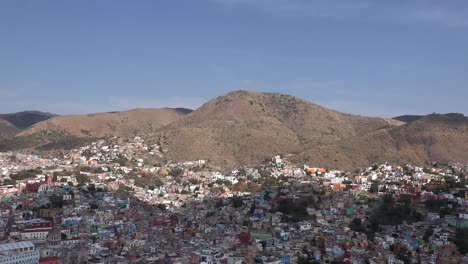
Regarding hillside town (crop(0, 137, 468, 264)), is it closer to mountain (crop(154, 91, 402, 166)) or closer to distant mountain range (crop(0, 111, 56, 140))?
A: mountain (crop(154, 91, 402, 166))

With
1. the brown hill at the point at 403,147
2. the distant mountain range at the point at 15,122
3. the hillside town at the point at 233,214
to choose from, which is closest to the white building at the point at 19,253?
the hillside town at the point at 233,214

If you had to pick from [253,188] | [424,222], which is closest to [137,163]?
[253,188]

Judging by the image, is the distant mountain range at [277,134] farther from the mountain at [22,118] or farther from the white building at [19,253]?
the white building at [19,253]

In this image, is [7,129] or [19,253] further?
[7,129]

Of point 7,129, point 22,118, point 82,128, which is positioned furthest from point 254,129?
point 22,118

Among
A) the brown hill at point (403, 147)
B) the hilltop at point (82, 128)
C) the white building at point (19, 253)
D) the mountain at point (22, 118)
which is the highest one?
the mountain at point (22, 118)

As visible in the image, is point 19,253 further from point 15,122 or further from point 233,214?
point 15,122
